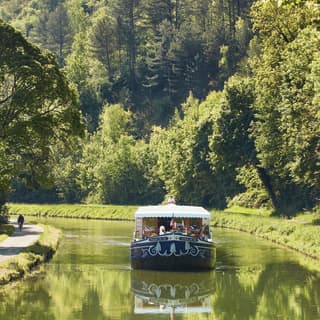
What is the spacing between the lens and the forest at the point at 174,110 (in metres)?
57.3

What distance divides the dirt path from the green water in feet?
8.67

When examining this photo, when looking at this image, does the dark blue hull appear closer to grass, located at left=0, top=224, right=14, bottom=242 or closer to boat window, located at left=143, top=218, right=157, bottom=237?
boat window, located at left=143, top=218, right=157, bottom=237

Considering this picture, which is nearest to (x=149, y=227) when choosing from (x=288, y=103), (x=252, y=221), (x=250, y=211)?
(x=288, y=103)

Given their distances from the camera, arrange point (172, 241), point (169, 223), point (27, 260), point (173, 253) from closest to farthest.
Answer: point (172, 241), point (173, 253), point (27, 260), point (169, 223)

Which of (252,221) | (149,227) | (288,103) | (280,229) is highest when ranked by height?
(288,103)

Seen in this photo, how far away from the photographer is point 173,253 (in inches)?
1767

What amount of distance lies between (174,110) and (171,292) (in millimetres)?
128113

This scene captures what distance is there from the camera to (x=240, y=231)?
80.4 m

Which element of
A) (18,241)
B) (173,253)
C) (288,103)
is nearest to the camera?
(173,253)

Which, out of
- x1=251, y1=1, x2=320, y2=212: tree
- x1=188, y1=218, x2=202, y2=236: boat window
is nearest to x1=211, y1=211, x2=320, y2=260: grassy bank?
x1=251, y1=1, x2=320, y2=212: tree

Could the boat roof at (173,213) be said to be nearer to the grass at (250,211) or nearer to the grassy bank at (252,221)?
the grassy bank at (252,221)

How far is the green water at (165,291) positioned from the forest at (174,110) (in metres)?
6.79

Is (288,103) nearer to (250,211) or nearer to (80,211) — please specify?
(250,211)

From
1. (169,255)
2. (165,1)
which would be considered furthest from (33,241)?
(165,1)
